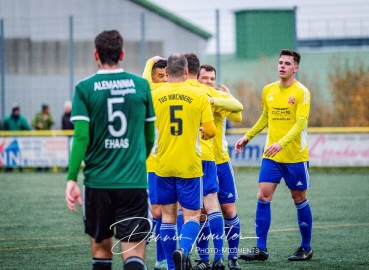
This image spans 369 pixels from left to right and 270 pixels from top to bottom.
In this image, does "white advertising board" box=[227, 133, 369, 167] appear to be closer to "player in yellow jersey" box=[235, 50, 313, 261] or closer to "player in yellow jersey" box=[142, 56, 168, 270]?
"player in yellow jersey" box=[235, 50, 313, 261]

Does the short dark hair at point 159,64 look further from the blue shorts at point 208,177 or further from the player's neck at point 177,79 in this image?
the blue shorts at point 208,177

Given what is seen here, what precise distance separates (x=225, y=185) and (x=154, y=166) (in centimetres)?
86

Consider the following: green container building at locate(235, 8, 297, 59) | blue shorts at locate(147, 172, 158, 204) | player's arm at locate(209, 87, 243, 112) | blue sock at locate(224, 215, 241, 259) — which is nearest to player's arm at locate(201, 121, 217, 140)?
player's arm at locate(209, 87, 243, 112)

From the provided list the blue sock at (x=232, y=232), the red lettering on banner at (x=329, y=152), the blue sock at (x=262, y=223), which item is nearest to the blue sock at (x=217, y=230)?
the blue sock at (x=232, y=232)

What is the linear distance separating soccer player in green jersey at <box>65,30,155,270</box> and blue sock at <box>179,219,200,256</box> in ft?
5.03

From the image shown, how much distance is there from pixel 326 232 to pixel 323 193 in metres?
5.18

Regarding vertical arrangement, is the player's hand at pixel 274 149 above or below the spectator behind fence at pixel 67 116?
below

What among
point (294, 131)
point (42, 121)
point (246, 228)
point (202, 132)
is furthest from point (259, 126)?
point (42, 121)

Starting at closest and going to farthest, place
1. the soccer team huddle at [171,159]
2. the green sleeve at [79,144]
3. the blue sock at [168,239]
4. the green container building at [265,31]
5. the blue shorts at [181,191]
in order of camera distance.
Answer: the green sleeve at [79,144]
the soccer team huddle at [171,159]
the blue shorts at [181,191]
the blue sock at [168,239]
the green container building at [265,31]

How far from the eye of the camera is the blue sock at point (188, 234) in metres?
7.27

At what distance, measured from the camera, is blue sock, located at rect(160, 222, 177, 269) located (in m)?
7.40

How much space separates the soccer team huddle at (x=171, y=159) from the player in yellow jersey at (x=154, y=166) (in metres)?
0.01

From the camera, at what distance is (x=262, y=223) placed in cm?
884

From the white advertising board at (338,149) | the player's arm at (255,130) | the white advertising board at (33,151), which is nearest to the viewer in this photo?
the player's arm at (255,130)
